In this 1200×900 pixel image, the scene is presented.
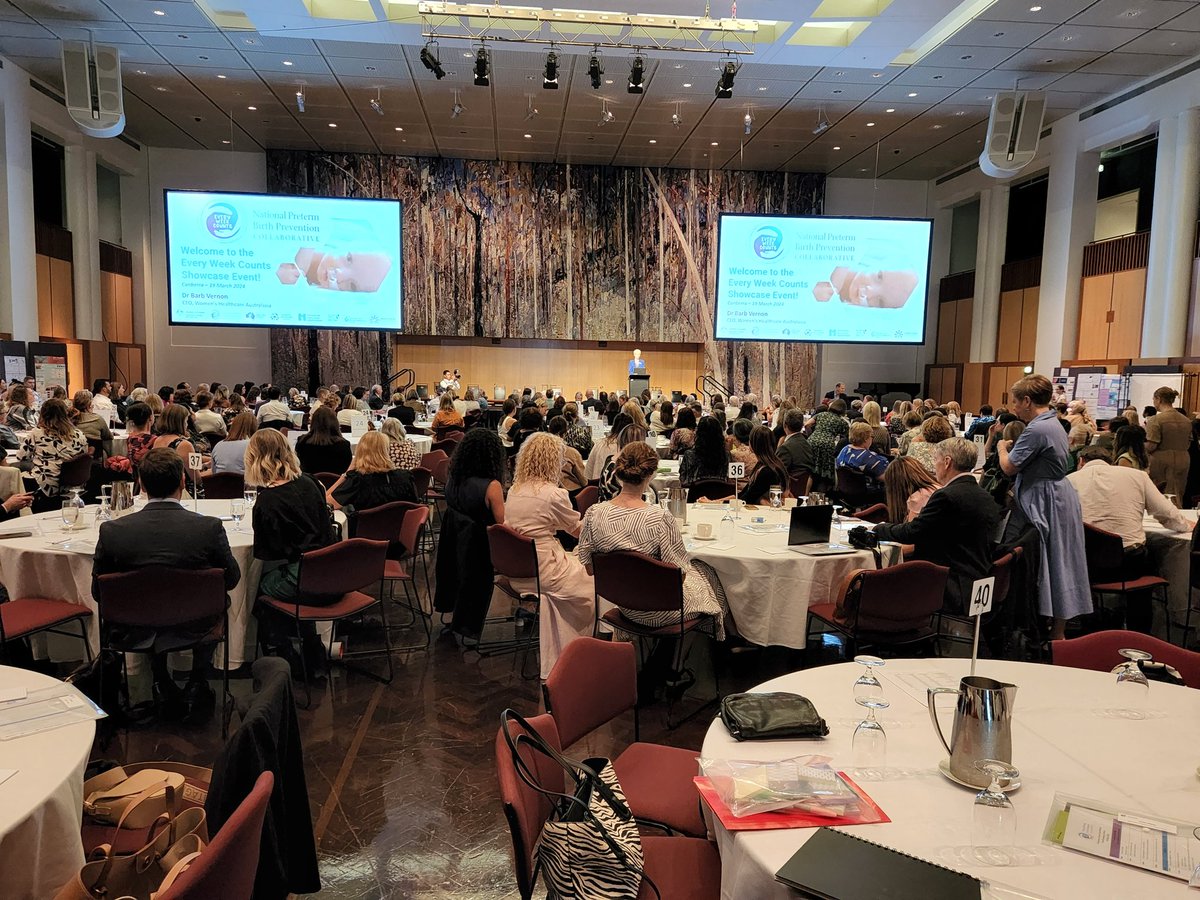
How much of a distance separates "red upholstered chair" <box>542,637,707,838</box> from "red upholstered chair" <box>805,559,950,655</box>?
63.6 inches

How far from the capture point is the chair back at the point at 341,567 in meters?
3.91

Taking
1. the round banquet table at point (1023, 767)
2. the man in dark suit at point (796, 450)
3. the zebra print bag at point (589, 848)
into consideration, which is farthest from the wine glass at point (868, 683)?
the man in dark suit at point (796, 450)

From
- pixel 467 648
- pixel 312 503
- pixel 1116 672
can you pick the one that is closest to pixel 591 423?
pixel 467 648

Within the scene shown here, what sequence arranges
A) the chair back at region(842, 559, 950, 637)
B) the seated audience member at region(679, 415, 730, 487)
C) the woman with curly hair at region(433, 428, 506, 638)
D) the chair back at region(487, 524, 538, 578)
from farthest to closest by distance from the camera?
the seated audience member at region(679, 415, 730, 487), the woman with curly hair at region(433, 428, 506, 638), the chair back at region(487, 524, 538, 578), the chair back at region(842, 559, 950, 637)

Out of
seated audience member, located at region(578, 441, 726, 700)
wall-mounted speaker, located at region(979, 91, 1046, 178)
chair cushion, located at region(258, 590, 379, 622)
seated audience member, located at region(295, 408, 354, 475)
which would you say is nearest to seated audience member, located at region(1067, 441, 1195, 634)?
seated audience member, located at region(578, 441, 726, 700)

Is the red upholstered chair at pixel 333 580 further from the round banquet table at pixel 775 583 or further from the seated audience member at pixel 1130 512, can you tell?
the seated audience member at pixel 1130 512

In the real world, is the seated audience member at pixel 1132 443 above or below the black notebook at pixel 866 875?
above

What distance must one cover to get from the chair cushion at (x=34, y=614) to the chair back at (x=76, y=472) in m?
2.49

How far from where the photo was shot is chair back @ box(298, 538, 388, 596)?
3906 millimetres

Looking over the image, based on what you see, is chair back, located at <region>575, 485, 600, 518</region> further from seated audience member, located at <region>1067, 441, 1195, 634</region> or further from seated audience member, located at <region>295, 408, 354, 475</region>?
seated audience member, located at <region>1067, 441, 1195, 634</region>

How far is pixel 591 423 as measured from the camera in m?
11.4

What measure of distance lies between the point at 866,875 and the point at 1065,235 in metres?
15.6

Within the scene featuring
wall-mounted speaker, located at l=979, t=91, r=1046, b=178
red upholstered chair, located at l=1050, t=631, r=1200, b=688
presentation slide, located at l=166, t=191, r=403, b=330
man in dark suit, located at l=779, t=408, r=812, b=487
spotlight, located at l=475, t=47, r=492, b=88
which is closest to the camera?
red upholstered chair, located at l=1050, t=631, r=1200, b=688

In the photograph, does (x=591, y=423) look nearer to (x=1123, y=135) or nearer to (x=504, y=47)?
(x=504, y=47)
